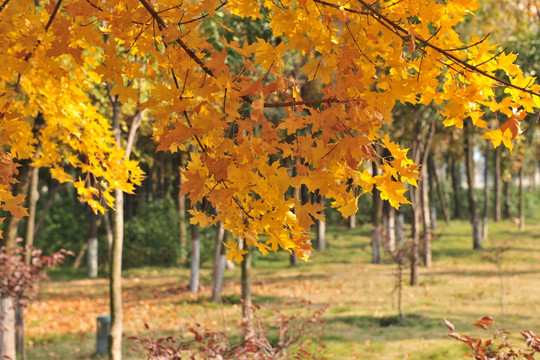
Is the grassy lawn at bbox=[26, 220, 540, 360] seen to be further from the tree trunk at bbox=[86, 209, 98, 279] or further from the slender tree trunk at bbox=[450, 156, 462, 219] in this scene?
the slender tree trunk at bbox=[450, 156, 462, 219]

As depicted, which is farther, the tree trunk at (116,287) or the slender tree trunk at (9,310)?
the slender tree trunk at (9,310)

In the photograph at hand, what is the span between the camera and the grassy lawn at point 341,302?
8.94m

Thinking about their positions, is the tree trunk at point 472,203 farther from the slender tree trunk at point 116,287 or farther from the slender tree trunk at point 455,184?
the slender tree trunk at point 116,287

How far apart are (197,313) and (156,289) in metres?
3.29

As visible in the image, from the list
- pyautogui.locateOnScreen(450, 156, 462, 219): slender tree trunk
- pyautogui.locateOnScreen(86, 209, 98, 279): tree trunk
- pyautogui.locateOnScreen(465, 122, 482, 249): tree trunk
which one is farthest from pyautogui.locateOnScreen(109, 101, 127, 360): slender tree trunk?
pyautogui.locateOnScreen(450, 156, 462, 219): slender tree trunk

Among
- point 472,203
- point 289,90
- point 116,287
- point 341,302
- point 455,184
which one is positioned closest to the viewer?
point 289,90

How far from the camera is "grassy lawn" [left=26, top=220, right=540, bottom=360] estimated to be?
8.94m

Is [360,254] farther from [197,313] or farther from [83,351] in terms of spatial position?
[83,351]

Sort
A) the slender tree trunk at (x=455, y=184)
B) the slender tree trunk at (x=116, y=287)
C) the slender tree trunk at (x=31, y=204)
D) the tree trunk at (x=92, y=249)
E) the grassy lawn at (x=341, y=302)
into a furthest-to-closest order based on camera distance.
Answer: the slender tree trunk at (x=455, y=184) → the tree trunk at (x=92, y=249) → the grassy lawn at (x=341, y=302) → the slender tree trunk at (x=31, y=204) → the slender tree trunk at (x=116, y=287)

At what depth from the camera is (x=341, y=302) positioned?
1203cm

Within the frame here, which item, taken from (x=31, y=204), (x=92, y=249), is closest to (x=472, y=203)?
(x=92, y=249)

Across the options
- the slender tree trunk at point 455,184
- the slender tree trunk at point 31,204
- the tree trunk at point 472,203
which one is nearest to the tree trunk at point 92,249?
the slender tree trunk at point 31,204

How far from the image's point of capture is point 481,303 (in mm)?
11477

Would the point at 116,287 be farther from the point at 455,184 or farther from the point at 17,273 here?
the point at 455,184
